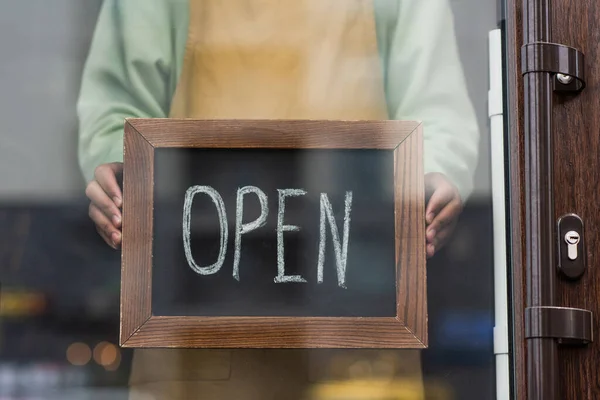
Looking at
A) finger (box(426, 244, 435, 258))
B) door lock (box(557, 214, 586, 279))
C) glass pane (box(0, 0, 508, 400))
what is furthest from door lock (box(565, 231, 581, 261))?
finger (box(426, 244, 435, 258))

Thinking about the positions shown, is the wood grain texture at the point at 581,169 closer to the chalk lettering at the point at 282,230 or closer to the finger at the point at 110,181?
the chalk lettering at the point at 282,230

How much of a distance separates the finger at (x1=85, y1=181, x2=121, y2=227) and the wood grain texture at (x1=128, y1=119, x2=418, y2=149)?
12 centimetres

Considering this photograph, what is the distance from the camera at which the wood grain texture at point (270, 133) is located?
4.51 feet

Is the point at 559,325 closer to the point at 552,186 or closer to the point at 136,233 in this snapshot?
the point at 552,186

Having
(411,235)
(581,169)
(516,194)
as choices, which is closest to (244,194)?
(411,235)

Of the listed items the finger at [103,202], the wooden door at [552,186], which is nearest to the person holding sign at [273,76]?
the finger at [103,202]

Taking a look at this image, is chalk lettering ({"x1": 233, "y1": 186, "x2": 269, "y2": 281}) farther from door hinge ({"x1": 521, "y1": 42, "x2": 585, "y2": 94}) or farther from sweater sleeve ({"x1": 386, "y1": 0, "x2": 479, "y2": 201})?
door hinge ({"x1": 521, "y1": 42, "x2": 585, "y2": 94})

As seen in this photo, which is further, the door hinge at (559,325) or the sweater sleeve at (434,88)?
the sweater sleeve at (434,88)

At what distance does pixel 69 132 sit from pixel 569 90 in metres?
0.83

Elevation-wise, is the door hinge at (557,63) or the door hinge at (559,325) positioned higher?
the door hinge at (557,63)

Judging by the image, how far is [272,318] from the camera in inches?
52.4

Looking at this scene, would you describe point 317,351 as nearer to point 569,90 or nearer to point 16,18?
point 569,90

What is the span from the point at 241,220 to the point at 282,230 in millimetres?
69

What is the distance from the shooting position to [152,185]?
4.46 ft
